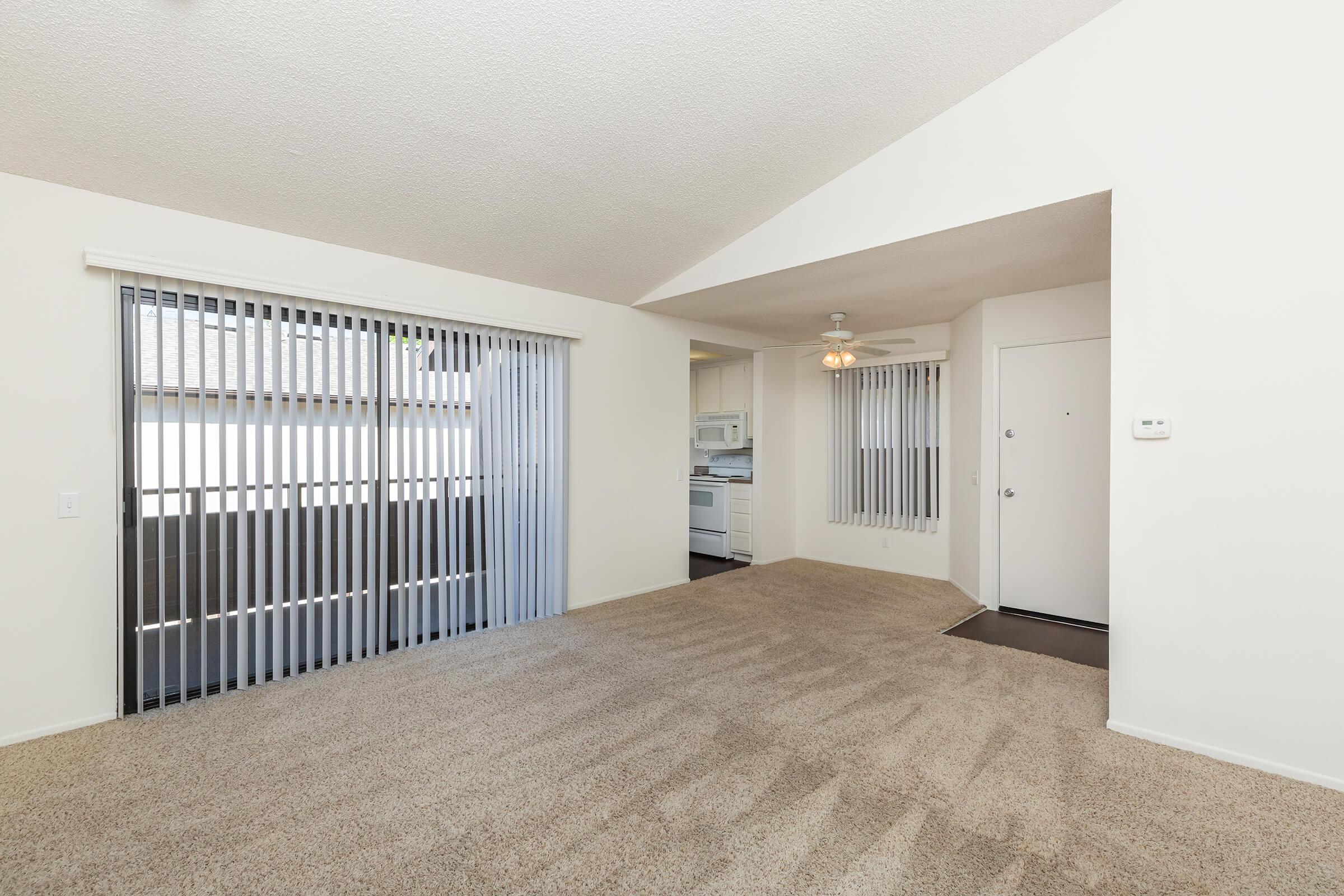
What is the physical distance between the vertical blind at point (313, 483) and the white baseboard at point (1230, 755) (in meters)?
3.38

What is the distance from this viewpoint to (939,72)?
106 inches

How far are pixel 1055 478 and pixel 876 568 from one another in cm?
196

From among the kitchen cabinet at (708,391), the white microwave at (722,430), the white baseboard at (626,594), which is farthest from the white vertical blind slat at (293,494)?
the kitchen cabinet at (708,391)

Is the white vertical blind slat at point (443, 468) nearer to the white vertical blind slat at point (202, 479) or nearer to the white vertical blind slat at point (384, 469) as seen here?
the white vertical blind slat at point (384, 469)

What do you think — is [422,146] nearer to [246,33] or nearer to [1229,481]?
[246,33]

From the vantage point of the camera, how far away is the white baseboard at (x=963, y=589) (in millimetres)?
4674

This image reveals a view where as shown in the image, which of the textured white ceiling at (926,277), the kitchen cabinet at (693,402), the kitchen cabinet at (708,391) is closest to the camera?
the textured white ceiling at (926,277)

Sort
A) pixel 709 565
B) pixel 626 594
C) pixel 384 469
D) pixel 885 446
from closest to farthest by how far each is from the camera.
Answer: pixel 384 469 < pixel 626 594 < pixel 885 446 < pixel 709 565

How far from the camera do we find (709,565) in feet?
20.4

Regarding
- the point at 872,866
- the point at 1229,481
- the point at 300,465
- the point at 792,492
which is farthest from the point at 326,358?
the point at 792,492

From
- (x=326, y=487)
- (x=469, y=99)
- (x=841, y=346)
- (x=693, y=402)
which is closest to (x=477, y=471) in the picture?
(x=326, y=487)

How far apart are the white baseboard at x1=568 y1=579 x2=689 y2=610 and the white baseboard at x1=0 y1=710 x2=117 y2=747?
251cm

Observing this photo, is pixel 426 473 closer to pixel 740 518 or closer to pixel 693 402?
pixel 740 518

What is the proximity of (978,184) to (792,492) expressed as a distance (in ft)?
13.1
